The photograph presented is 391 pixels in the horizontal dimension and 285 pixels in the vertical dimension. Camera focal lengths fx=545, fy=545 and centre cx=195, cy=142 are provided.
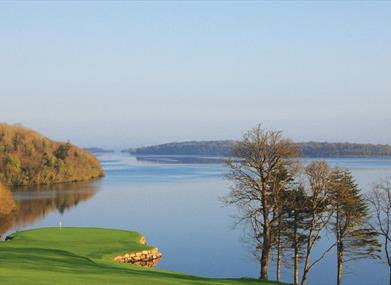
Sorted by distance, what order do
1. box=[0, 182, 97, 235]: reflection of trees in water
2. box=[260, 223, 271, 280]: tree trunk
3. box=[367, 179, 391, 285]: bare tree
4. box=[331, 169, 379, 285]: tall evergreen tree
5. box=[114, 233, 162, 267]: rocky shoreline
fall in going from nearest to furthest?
box=[260, 223, 271, 280]: tree trunk → box=[331, 169, 379, 285]: tall evergreen tree → box=[367, 179, 391, 285]: bare tree → box=[114, 233, 162, 267]: rocky shoreline → box=[0, 182, 97, 235]: reflection of trees in water

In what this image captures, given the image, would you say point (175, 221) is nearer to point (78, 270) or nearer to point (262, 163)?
point (262, 163)

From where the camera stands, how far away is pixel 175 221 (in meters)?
54.3

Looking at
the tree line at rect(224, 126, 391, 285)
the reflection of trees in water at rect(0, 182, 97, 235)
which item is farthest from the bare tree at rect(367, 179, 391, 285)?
the reflection of trees in water at rect(0, 182, 97, 235)

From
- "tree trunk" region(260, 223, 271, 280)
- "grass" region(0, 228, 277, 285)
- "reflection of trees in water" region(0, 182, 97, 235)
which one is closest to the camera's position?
"grass" region(0, 228, 277, 285)

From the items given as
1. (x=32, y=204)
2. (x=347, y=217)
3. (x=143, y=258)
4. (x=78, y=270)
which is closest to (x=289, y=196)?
(x=347, y=217)

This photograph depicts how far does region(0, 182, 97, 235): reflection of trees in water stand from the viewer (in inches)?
2245

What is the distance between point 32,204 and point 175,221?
2682 centimetres

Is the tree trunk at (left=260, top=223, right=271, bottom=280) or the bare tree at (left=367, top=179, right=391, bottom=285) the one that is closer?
the tree trunk at (left=260, top=223, right=271, bottom=280)

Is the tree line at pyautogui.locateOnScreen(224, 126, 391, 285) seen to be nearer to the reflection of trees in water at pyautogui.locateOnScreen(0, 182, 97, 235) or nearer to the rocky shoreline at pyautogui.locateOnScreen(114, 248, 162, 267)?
the rocky shoreline at pyautogui.locateOnScreen(114, 248, 162, 267)

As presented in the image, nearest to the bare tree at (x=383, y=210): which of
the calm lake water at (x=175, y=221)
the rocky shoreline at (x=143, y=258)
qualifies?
the calm lake water at (x=175, y=221)

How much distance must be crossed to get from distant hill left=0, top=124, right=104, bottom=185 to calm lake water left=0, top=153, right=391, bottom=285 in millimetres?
24836

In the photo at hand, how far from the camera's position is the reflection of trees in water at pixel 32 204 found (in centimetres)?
5702

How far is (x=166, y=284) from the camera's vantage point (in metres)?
19.2

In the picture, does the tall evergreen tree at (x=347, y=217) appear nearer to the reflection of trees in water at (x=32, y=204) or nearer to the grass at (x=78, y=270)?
the grass at (x=78, y=270)
